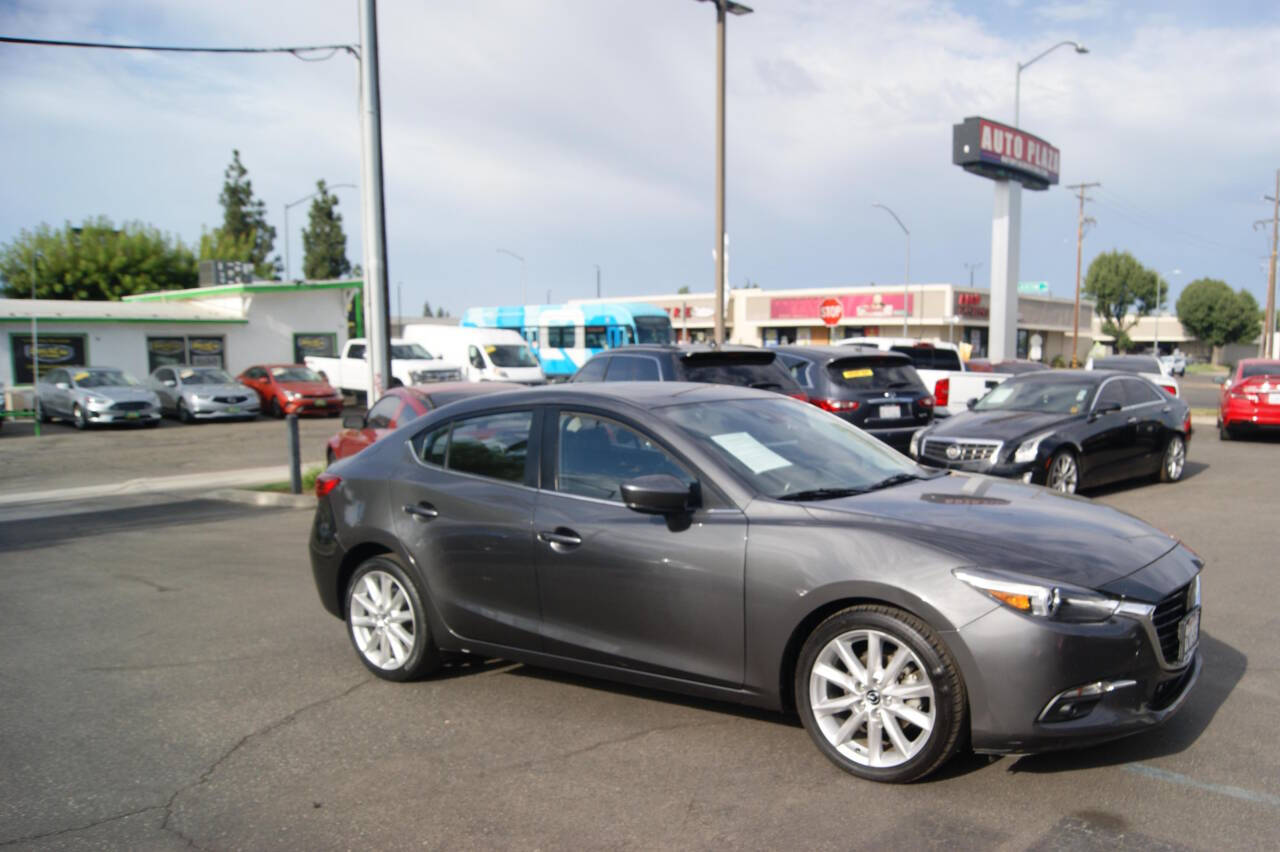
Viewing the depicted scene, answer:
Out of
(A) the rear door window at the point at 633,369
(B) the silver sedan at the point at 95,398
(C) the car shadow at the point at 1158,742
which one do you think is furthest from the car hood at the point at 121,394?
(C) the car shadow at the point at 1158,742

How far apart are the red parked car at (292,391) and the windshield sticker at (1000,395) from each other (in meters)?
20.0

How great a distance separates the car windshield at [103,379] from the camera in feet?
86.1

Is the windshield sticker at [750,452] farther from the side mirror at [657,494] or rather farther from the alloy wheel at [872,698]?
the alloy wheel at [872,698]

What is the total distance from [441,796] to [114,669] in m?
3.00


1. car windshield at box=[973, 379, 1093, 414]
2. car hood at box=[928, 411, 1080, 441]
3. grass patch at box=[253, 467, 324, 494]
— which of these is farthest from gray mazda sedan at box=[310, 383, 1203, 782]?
grass patch at box=[253, 467, 324, 494]

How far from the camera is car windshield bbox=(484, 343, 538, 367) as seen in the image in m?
32.7

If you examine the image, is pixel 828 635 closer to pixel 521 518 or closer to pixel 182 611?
pixel 521 518

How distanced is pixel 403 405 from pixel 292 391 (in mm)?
18103

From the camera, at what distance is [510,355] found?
33.3m

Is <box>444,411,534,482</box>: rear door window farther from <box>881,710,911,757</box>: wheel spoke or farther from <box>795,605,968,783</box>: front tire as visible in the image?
<box>881,710,911,757</box>: wheel spoke

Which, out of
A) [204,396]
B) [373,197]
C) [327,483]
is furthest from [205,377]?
[327,483]

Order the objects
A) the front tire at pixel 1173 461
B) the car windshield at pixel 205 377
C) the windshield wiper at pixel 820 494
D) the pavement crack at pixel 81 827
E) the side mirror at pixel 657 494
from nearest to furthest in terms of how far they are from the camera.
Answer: the pavement crack at pixel 81 827 < the side mirror at pixel 657 494 < the windshield wiper at pixel 820 494 < the front tire at pixel 1173 461 < the car windshield at pixel 205 377

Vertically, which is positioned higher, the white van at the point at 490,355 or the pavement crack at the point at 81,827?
the white van at the point at 490,355

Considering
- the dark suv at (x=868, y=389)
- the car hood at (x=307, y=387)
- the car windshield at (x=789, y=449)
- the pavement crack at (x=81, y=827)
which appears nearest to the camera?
the pavement crack at (x=81, y=827)
